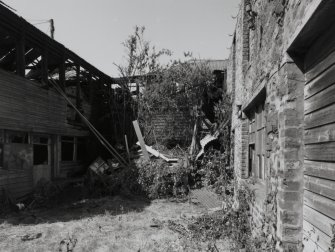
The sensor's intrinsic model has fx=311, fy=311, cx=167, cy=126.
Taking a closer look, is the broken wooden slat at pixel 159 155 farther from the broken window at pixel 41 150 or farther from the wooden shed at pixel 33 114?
the broken window at pixel 41 150

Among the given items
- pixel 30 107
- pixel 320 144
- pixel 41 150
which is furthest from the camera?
pixel 41 150

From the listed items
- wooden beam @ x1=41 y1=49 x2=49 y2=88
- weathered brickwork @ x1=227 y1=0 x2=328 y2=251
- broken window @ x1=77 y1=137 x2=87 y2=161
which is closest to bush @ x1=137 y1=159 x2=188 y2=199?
broken window @ x1=77 y1=137 x2=87 y2=161

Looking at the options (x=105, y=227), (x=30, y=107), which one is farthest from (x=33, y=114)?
(x=105, y=227)

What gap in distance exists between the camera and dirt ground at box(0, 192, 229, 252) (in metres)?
6.39

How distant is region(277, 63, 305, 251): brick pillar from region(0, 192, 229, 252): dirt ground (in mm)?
1862

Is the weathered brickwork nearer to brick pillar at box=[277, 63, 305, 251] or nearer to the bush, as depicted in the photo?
brick pillar at box=[277, 63, 305, 251]

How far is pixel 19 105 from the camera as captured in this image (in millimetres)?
10781

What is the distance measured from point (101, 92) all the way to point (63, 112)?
13.9 feet

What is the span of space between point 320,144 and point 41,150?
37.7ft

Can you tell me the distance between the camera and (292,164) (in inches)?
134

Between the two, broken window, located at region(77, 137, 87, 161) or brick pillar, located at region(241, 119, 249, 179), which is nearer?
brick pillar, located at region(241, 119, 249, 179)

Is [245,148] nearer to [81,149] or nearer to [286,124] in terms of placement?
[286,124]

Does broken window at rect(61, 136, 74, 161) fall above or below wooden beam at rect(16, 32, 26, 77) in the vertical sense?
below

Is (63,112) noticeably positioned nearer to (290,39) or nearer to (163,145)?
(163,145)
